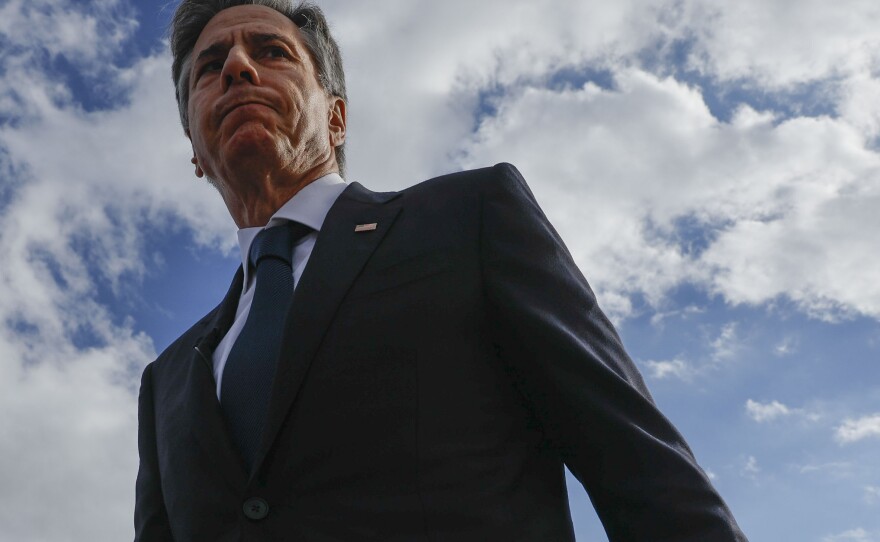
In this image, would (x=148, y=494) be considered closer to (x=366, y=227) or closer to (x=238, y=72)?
(x=366, y=227)

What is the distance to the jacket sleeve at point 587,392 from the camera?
2.68 metres

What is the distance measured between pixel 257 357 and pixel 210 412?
25 cm

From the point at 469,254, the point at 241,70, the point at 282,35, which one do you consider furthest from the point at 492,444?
the point at 282,35

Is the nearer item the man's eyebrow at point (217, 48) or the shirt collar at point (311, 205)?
the shirt collar at point (311, 205)

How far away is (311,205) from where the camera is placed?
3.96 metres

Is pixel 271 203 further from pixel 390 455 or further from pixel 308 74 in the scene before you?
pixel 390 455

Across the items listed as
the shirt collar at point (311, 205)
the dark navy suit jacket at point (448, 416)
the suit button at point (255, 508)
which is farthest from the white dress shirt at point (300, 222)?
the suit button at point (255, 508)

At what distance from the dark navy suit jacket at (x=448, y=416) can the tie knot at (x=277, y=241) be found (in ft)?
1.35

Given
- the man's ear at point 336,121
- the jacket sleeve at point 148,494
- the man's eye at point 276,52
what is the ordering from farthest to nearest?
1. the man's ear at point 336,121
2. the man's eye at point 276,52
3. the jacket sleeve at point 148,494

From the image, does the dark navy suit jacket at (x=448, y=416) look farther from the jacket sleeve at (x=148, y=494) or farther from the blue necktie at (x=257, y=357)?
the jacket sleeve at (x=148, y=494)

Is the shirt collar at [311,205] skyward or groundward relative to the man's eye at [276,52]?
groundward

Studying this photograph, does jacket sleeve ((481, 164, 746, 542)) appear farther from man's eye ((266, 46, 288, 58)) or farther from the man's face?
man's eye ((266, 46, 288, 58))

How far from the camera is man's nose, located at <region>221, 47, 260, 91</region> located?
4.42 meters

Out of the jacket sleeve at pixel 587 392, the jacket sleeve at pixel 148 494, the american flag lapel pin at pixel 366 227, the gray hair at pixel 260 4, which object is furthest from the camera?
the gray hair at pixel 260 4
